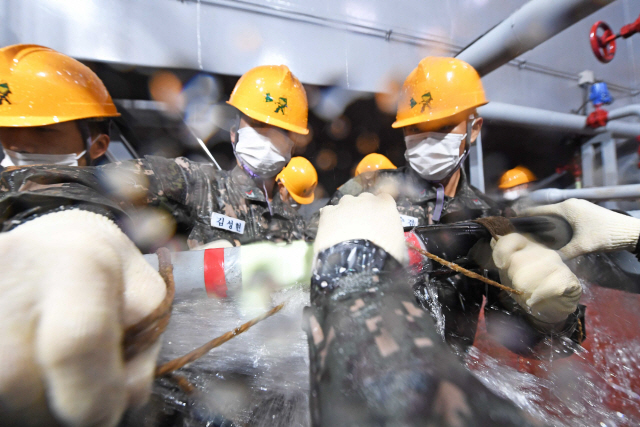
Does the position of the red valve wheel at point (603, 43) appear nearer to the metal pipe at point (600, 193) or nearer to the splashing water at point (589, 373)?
the metal pipe at point (600, 193)

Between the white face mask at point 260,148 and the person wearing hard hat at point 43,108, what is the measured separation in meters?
0.85

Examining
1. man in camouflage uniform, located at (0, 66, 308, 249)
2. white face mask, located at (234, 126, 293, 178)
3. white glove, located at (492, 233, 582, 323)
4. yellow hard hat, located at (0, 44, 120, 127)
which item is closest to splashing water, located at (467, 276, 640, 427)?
white glove, located at (492, 233, 582, 323)

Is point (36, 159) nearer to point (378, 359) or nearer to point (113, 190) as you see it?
point (113, 190)

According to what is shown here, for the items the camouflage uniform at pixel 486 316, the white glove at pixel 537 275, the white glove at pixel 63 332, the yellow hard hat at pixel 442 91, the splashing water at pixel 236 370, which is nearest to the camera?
the white glove at pixel 63 332

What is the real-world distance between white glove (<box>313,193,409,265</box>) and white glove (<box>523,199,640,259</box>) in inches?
29.5

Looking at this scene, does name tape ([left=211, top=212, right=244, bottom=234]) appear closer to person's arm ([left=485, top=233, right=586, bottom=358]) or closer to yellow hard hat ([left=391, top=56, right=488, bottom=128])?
yellow hard hat ([left=391, top=56, right=488, bottom=128])

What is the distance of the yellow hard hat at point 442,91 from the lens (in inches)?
68.9

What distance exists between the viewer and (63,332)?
0.98 feet

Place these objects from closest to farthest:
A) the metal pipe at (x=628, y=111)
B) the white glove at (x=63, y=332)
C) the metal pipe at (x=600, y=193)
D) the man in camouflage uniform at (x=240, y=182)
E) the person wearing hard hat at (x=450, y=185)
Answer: the white glove at (x=63, y=332) → the person wearing hard hat at (x=450, y=185) → the man in camouflage uniform at (x=240, y=182) → the metal pipe at (x=600, y=193) → the metal pipe at (x=628, y=111)

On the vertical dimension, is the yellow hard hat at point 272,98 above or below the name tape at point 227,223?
above

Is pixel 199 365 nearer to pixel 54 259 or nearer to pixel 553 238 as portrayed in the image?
pixel 54 259

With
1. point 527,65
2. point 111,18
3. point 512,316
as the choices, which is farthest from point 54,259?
point 527,65

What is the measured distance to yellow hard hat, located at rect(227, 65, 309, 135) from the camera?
195 centimetres

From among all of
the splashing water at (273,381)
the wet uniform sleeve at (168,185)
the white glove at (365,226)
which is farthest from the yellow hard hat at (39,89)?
the white glove at (365,226)
